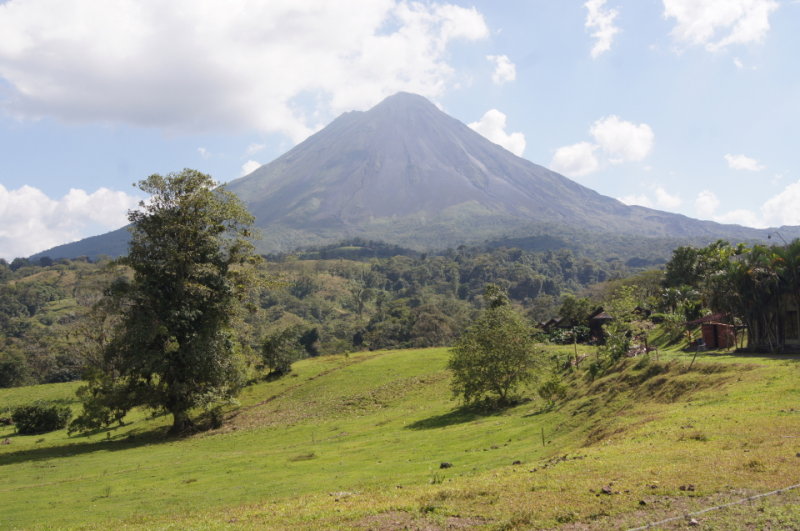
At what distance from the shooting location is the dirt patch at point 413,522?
31.1ft

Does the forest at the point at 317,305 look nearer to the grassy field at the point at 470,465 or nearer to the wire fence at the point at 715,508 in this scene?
the grassy field at the point at 470,465

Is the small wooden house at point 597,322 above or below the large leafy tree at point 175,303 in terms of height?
below

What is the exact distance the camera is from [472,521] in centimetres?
955

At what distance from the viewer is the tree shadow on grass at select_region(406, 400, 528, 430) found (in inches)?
1100

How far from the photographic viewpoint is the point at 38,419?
39.2m

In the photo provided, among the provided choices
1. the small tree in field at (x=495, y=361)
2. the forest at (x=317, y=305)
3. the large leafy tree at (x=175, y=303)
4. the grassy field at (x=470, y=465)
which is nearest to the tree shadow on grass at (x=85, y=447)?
the grassy field at (x=470, y=465)

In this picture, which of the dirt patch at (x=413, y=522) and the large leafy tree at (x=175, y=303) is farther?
the large leafy tree at (x=175, y=303)

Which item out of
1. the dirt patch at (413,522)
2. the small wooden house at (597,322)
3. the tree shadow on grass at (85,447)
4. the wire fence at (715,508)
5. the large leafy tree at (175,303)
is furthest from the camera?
the small wooden house at (597,322)

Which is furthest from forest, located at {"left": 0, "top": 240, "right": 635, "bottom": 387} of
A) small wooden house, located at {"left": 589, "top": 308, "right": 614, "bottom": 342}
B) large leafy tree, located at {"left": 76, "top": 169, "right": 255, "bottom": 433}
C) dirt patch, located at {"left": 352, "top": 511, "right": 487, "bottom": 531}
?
dirt patch, located at {"left": 352, "top": 511, "right": 487, "bottom": 531}

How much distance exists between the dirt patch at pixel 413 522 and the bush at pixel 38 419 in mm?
39360

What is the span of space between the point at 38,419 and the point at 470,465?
1467 inches

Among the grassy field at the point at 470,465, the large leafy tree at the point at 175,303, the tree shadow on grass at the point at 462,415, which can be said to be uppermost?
the large leafy tree at the point at 175,303

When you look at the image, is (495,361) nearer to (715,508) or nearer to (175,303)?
(175,303)

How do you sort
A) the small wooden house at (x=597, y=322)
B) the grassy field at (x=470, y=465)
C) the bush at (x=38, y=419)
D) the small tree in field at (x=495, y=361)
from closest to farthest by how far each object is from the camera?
the grassy field at (x=470, y=465), the small tree in field at (x=495, y=361), the bush at (x=38, y=419), the small wooden house at (x=597, y=322)
